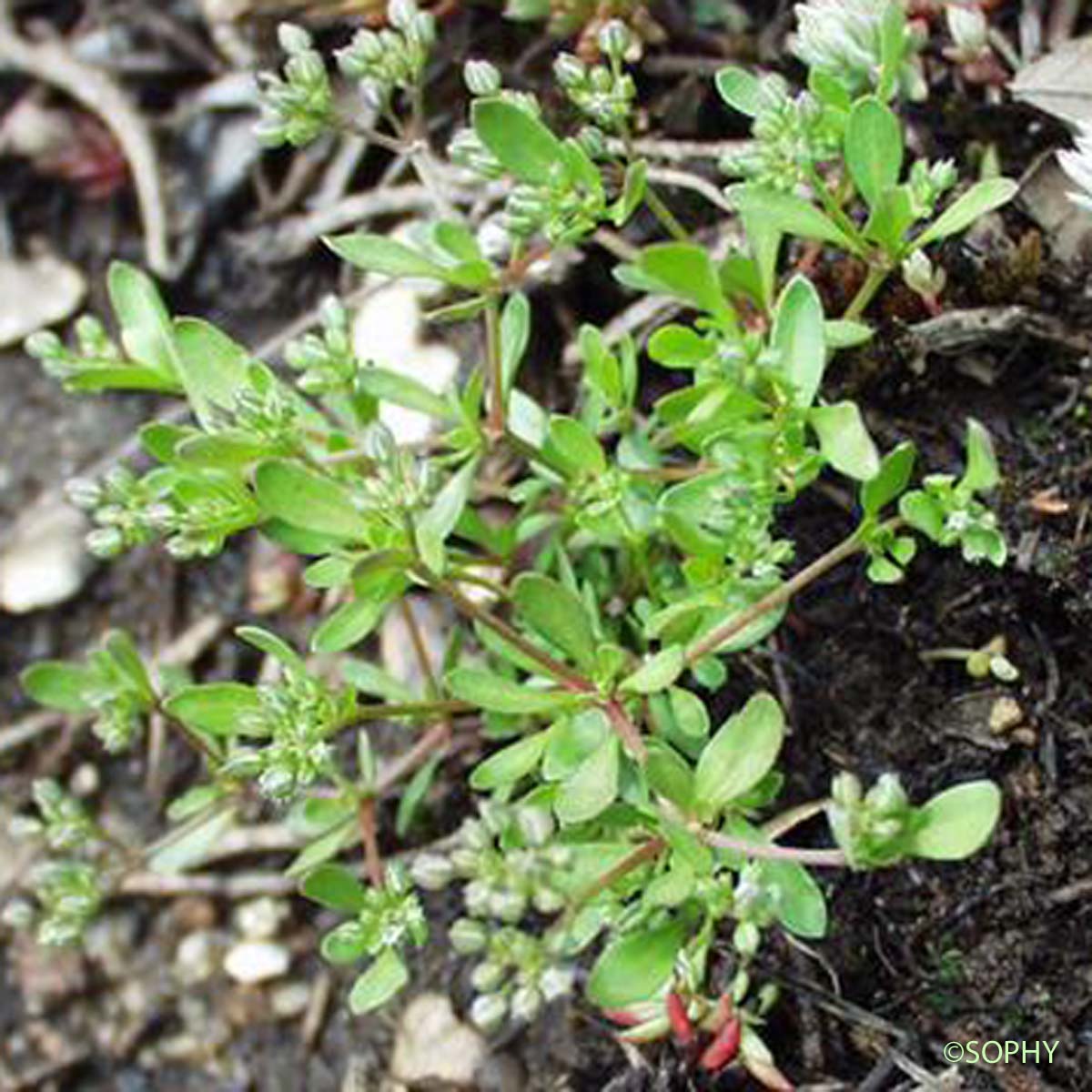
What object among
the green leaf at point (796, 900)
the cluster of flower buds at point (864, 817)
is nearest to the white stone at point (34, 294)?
the green leaf at point (796, 900)

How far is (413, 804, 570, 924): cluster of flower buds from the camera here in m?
2.21

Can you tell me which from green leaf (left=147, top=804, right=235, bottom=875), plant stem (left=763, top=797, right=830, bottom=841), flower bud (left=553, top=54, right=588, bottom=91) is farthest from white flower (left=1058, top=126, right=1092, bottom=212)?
green leaf (left=147, top=804, right=235, bottom=875)

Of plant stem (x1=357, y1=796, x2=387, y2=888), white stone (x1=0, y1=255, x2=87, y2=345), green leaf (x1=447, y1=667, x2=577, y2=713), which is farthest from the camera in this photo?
white stone (x1=0, y1=255, x2=87, y2=345)

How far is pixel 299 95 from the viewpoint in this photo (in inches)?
92.9

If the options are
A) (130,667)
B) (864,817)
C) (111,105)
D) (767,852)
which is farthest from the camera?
(111,105)

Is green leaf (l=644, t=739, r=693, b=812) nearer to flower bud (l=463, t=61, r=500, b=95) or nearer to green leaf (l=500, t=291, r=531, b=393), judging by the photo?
green leaf (l=500, t=291, r=531, b=393)

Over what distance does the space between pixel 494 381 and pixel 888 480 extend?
54 centimetres

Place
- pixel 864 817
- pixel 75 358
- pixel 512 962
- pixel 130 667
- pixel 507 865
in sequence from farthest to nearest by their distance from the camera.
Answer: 1. pixel 130 667
2. pixel 75 358
3. pixel 512 962
4. pixel 507 865
5. pixel 864 817

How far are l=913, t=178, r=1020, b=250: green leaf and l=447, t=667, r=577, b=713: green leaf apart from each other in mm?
772

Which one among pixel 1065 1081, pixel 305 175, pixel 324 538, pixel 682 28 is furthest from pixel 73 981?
pixel 682 28

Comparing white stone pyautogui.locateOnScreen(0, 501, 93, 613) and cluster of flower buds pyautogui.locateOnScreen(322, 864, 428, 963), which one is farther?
white stone pyautogui.locateOnScreen(0, 501, 93, 613)

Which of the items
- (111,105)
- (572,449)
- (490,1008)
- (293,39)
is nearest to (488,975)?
(490,1008)

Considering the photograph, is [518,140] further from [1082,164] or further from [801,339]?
[1082,164]

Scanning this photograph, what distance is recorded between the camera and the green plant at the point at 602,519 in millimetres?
2131
